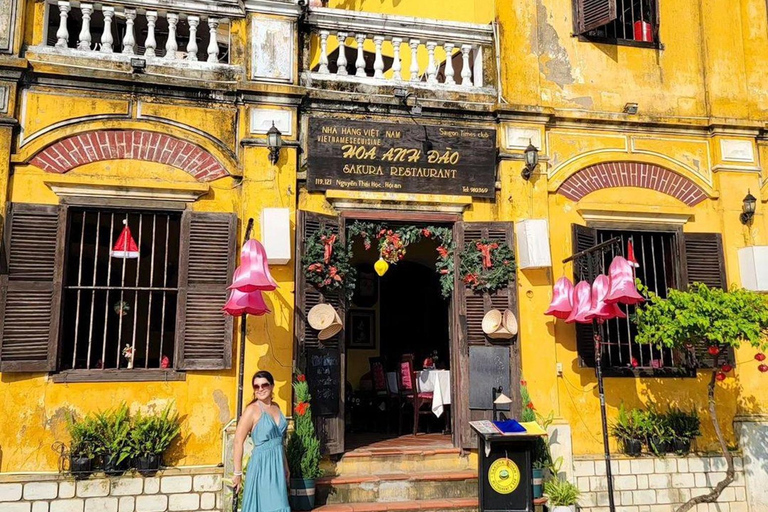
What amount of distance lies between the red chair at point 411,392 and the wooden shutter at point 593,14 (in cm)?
515

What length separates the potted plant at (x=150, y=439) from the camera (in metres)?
6.99

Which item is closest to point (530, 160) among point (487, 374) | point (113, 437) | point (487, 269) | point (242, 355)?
point (487, 269)

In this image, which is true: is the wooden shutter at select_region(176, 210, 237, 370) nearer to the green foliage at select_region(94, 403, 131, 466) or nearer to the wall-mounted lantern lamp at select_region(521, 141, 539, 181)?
the green foliage at select_region(94, 403, 131, 466)

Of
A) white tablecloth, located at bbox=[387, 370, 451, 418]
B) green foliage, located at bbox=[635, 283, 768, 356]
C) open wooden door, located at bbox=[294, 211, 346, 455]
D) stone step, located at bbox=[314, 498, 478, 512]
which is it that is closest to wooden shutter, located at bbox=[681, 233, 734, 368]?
green foliage, located at bbox=[635, 283, 768, 356]

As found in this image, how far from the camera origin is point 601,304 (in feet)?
25.2

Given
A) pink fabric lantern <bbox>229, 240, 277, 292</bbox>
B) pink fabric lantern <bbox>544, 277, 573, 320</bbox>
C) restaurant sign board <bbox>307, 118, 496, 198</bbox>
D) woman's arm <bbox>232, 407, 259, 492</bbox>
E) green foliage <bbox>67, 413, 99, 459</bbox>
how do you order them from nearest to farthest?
1. woman's arm <bbox>232, 407, 259, 492</bbox>
2. pink fabric lantern <bbox>229, 240, 277, 292</bbox>
3. green foliage <bbox>67, 413, 99, 459</bbox>
4. pink fabric lantern <bbox>544, 277, 573, 320</bbox>
5. restaurant sign board <bbox>307, 118, 496, 198</bbox>

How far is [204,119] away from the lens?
7.88 metres

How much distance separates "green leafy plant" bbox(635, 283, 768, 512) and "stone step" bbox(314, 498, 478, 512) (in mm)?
2586

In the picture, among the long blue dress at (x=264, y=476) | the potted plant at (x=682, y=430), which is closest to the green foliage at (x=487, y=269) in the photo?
the potted plant at (x=682, y=430)

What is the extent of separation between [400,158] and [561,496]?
14.2ft

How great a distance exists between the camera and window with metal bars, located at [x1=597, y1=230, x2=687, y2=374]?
8695mm

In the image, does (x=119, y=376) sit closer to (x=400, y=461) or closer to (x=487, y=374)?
(x=400, y=461)


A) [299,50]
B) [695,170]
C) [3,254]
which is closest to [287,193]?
[299,50]

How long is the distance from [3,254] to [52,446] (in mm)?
2036
